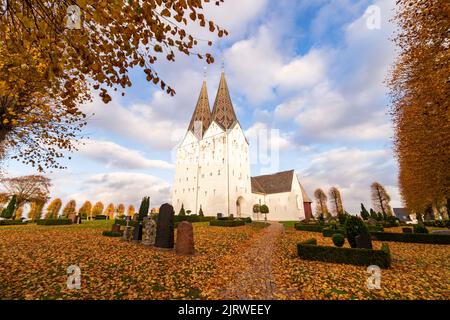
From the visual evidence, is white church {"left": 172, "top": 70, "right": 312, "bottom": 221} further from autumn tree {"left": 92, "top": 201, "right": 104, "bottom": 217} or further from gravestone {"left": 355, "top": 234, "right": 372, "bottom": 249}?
autumn tree {"left": 92, "top": 201, "right": 104, "bottom": 217}

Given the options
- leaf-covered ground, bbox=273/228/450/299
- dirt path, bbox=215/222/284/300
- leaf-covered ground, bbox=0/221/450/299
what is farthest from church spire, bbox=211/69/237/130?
leaf-covered ground, bbox=273/228/450/299

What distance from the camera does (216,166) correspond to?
39.9 meters

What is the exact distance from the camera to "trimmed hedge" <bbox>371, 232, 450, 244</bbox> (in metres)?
13.7

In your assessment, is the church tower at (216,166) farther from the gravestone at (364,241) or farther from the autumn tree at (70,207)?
the autumn tree at (70,207)

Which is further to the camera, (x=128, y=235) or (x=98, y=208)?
(x=98, y=208)

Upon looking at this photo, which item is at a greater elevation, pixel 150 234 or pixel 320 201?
pixel 320 201

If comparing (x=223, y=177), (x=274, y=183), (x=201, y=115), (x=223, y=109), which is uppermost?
(x=201, y=115)

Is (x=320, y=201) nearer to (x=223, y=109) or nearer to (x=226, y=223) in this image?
(x=223, y=109)

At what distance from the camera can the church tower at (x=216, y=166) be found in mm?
38328

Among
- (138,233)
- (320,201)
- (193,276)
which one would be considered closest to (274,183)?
(320,201)

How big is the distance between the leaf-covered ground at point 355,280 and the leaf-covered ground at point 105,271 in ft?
7.76
